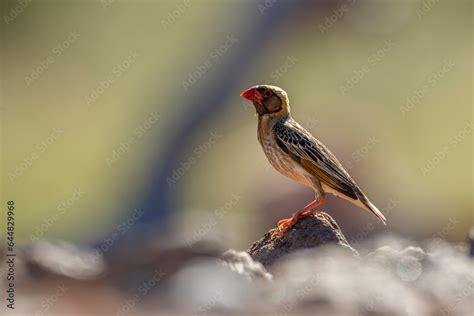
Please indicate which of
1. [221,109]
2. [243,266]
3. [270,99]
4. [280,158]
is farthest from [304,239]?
[221,109]

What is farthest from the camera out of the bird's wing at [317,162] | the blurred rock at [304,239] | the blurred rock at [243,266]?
the bird's wing at [317,162]

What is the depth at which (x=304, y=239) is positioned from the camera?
858cm

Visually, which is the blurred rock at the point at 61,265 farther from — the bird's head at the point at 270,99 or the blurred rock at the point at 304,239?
the bird's head at the point at 270,99

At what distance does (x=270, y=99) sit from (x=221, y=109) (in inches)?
527

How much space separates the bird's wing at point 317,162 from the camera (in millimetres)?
9258

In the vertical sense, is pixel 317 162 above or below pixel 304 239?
above

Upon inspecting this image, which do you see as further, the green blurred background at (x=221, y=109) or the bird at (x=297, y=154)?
the green blurred background at (x=221, y=109)

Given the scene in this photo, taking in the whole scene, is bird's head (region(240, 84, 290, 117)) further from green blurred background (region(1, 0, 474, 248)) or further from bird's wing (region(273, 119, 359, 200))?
green blurred background (region(1, 0, 474, 248))

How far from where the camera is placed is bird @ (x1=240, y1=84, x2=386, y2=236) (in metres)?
9.28

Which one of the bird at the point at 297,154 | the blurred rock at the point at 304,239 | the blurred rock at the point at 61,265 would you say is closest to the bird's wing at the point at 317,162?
the bird at the point at 297,154

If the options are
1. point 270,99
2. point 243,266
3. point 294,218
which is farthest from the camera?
point 270,99

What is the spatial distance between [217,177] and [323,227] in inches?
623

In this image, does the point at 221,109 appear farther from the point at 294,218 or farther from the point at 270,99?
the point at 294,218

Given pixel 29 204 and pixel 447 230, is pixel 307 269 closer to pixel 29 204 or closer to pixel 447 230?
pixel 447 230
